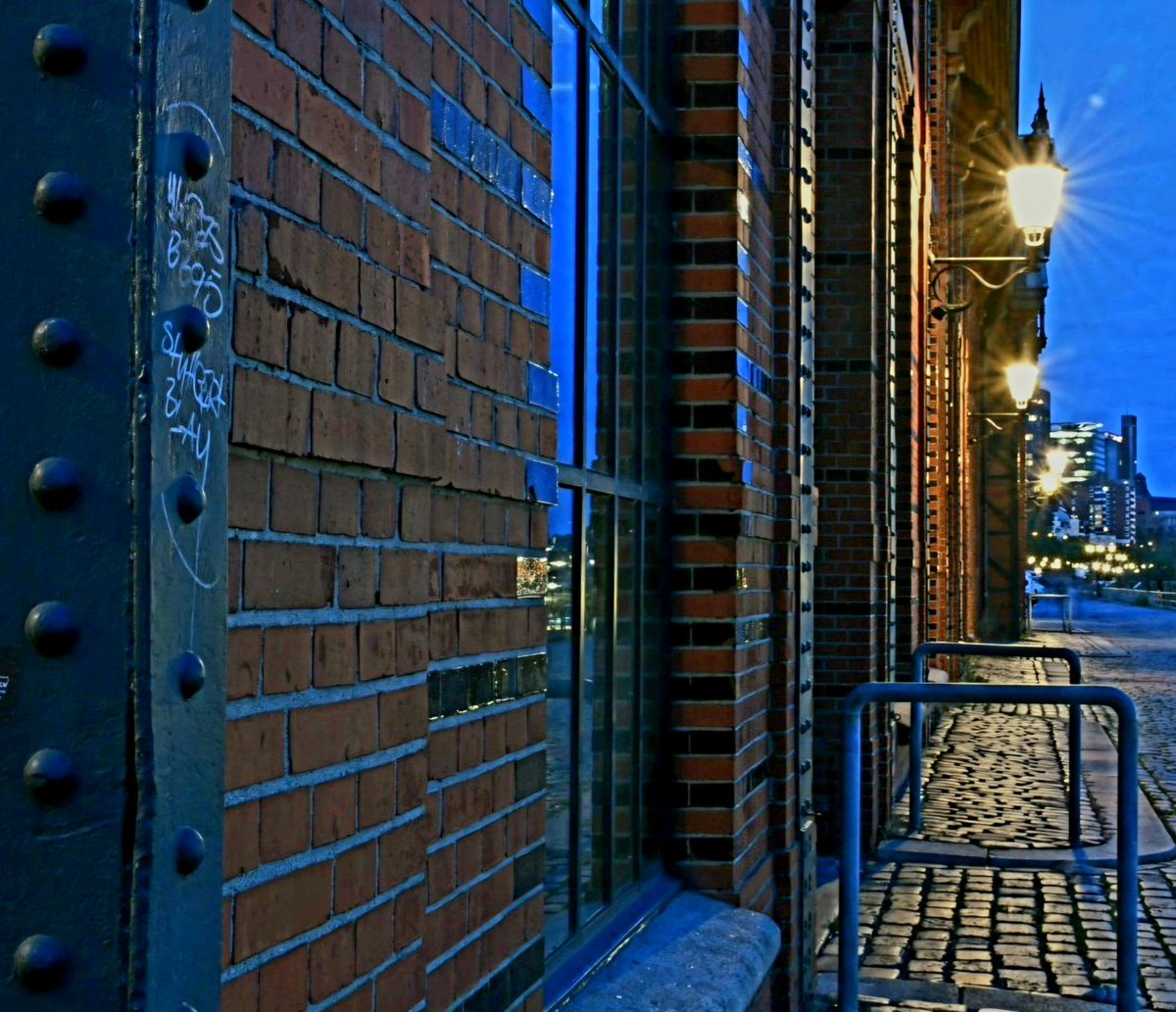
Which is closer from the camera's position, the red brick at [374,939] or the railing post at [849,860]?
the red brick at [374,939]

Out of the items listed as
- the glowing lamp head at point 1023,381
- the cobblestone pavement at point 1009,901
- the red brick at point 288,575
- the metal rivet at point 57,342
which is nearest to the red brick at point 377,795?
the red brick at point 288,575

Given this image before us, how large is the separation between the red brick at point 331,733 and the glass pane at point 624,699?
6.88ft

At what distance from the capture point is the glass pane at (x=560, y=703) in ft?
11.0

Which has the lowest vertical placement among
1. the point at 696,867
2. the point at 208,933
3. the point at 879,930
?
the point at 879,930

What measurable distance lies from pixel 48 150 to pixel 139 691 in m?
0.42

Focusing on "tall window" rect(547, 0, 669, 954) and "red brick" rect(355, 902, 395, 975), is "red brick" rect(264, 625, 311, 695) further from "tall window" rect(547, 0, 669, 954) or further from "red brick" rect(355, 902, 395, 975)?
"tall window" rect(547, 0, 669, 954)

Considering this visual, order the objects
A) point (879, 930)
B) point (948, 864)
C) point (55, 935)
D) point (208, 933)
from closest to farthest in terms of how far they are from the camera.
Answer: point (55, 935) → point (208, 933) → point (879, 930) → point (948, 864)

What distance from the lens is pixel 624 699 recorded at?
394 centimetres

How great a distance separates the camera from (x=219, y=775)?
1.38 m

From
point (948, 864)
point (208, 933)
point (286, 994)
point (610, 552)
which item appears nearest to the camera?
point (208, 933)

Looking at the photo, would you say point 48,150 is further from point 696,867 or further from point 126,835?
point 696,867

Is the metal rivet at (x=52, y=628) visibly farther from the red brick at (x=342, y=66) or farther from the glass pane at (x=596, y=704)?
the glass pane at (x=596, y=704)

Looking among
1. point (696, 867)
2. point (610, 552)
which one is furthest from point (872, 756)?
point (610, 552)

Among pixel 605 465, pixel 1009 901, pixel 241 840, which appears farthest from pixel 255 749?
pixel 1009 901
